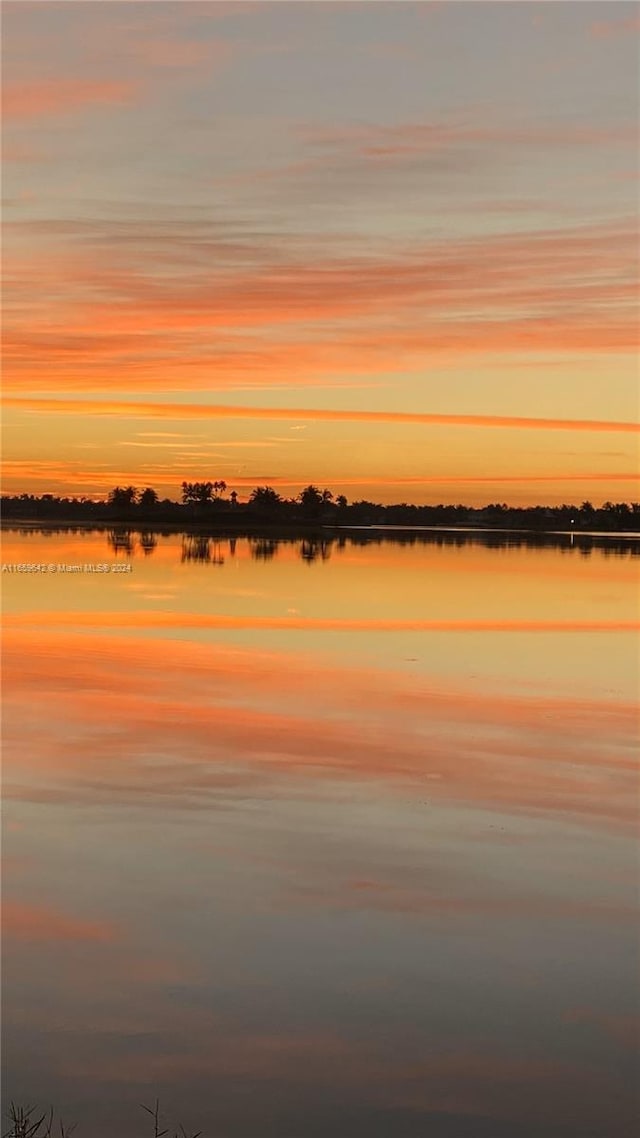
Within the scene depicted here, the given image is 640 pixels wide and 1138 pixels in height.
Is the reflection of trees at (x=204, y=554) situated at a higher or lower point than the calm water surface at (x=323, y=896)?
higher

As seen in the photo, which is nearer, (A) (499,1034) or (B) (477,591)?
(A) (499,1034)

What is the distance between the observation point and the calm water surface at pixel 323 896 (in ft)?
23.3

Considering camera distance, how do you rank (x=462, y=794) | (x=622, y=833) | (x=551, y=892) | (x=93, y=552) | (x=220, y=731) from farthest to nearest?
(x=93, y=552), (x=220, y=731), (x=462, y=794), (x=622, y=833), (x=551, y=892)

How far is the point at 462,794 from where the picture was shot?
43.9ft

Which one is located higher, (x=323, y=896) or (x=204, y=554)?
(x=204, y=554)

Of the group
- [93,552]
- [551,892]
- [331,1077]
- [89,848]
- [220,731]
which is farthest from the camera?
[93,552]

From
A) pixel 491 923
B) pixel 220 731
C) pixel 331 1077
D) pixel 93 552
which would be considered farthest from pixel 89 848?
pixel 93 552

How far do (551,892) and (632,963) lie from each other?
148 cm

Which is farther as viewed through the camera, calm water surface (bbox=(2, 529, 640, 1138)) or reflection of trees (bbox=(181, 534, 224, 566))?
reflection of trees (bbox=(181, 534, 224, 566))

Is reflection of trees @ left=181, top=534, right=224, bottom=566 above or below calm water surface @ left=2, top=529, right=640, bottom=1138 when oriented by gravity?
above

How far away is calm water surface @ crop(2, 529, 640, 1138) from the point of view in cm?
711

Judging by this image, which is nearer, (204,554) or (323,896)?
(323,896)

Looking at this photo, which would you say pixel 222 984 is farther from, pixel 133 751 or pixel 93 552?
pixel 93 552

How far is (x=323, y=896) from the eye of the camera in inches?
391
